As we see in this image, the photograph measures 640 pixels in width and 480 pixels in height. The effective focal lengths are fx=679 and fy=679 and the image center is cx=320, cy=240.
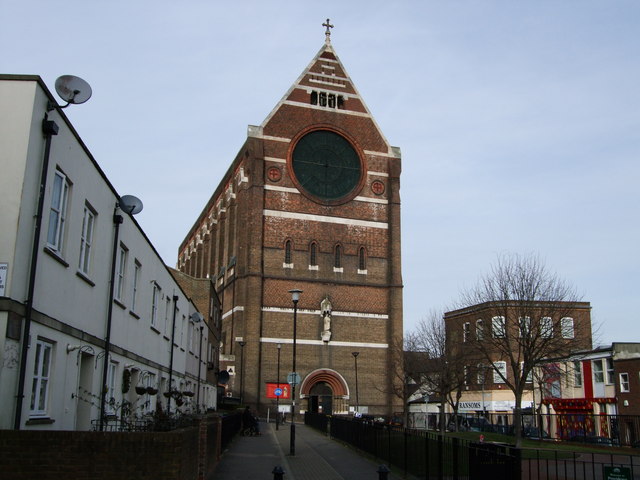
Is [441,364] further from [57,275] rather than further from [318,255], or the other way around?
[57,275]

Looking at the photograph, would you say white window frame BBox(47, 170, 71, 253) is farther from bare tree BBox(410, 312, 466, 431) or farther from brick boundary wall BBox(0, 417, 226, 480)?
bare tree BBox(410, 312, 466, 431)

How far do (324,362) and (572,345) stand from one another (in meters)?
22.8

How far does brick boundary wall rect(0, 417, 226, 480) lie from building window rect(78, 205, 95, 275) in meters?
4.83

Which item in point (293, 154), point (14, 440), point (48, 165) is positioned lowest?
point (14, 440)

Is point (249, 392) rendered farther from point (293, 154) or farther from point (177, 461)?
point (177, 461)

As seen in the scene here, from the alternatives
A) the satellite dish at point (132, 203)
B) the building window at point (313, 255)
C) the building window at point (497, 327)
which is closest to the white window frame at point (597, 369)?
the building window at point (497, 327)

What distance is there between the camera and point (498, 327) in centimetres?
3244

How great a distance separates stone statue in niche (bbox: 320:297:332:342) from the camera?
52.0m

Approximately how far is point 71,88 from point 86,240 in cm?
335

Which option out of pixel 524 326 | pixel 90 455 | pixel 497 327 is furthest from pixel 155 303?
pixel 497 327

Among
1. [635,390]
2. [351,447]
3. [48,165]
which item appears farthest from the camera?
[635,390]

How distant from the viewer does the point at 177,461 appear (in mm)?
9016

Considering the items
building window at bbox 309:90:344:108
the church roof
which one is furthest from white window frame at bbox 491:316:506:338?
building window at bbox 309:90:344:108

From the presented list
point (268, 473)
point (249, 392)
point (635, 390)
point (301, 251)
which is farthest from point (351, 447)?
point (301, 251)
